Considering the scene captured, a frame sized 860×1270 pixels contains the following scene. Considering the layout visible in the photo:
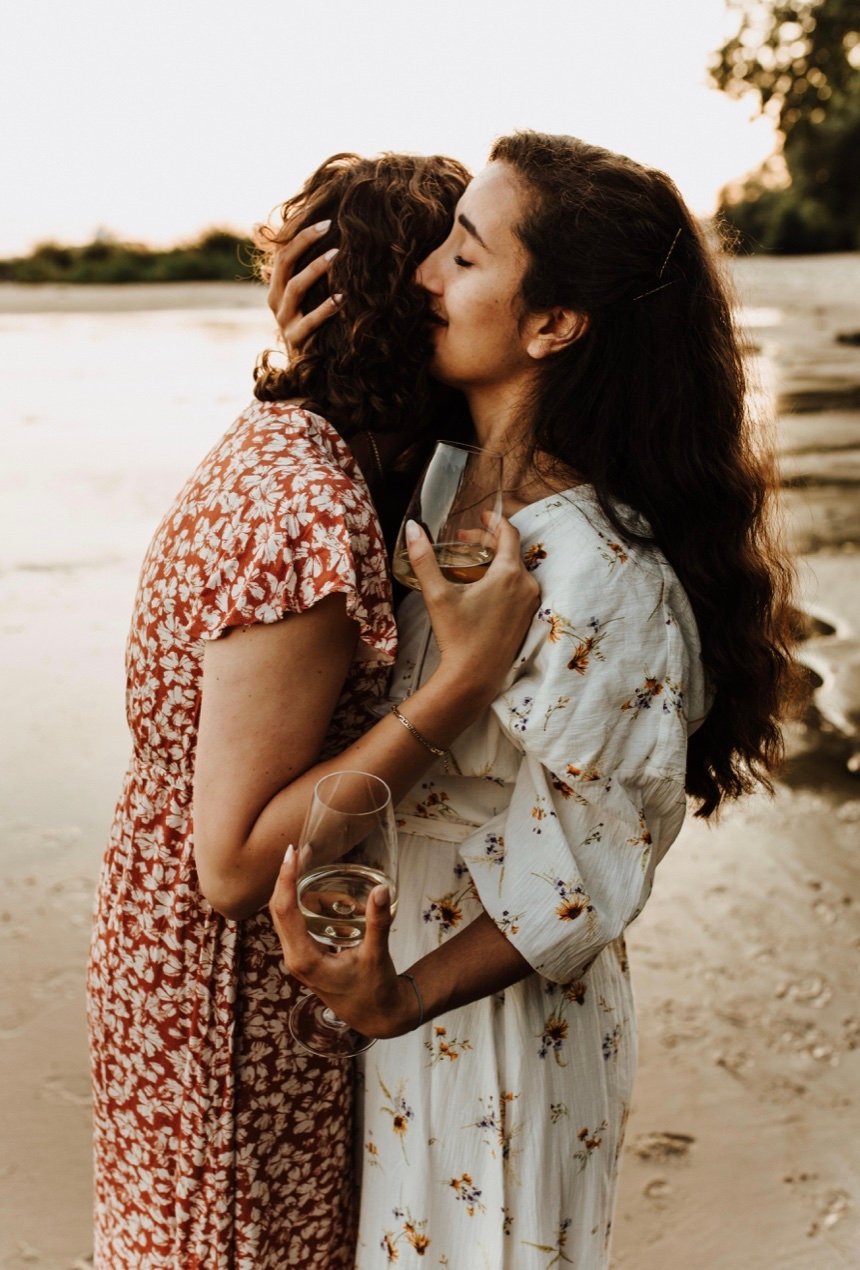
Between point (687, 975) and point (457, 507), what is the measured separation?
9.27 feet

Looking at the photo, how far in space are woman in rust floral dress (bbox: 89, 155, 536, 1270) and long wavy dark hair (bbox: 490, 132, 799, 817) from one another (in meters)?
0.19

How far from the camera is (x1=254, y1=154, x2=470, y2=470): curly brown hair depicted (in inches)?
71.2

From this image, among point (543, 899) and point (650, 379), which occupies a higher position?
point (650, 379)

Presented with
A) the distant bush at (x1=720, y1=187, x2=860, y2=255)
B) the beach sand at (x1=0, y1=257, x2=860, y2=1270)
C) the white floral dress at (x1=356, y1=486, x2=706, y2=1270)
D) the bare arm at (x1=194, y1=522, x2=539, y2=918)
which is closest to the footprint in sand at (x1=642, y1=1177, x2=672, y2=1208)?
the beach sand at (x1=0, y1=257, x2=860, y2=1270)

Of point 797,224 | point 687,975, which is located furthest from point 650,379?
point 797,224

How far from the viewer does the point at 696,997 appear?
13.0ft

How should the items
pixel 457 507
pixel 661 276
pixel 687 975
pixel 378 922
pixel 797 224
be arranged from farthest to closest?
pixel 797 224
pixel 687 975
pixel 661 276
pixel 457 507
pixel 378 922

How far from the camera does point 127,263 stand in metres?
26.1

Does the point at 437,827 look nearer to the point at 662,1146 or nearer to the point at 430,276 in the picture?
the point at 430,276

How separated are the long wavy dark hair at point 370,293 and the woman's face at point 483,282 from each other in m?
0.03

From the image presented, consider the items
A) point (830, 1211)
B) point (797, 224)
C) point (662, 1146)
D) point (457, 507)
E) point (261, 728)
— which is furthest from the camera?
point (797, 224)

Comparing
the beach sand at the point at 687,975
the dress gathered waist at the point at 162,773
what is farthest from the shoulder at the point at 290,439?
the beach sand at the point at 687,975

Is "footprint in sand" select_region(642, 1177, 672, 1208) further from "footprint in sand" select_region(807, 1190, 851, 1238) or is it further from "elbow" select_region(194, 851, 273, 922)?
"elbow" select_region(194, 851, 273, 922)

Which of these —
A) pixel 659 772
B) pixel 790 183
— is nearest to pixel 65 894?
pixel 659 772
